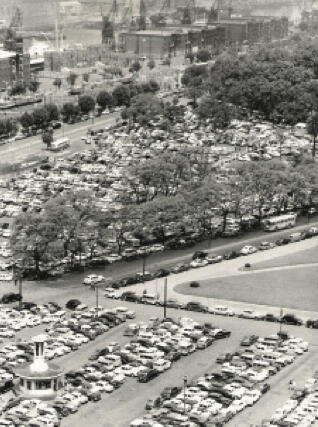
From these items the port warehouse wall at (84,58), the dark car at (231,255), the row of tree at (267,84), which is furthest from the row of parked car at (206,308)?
the port warehouse wall at (84,58)

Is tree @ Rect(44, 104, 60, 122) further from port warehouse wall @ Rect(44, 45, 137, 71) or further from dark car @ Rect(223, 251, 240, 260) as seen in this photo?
dark car @ Rect(223, 251, 240, 260)

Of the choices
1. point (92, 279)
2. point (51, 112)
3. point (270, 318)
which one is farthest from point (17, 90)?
point (270, 318)

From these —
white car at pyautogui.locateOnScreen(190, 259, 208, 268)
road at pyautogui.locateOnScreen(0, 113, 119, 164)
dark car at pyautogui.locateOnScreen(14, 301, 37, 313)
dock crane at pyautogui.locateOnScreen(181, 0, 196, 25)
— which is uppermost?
dock crane at pyautogui.locateOnScreen(181, 0, 196, 25)

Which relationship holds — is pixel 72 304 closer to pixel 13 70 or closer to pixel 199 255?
pixel 199 255

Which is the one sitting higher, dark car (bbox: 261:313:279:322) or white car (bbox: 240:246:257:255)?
white car (bbox: 240:246:257:255)

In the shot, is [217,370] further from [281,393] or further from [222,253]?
[222,253]

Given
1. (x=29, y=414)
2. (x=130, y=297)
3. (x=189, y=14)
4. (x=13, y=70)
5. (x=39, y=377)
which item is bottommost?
(x=130, y=297)

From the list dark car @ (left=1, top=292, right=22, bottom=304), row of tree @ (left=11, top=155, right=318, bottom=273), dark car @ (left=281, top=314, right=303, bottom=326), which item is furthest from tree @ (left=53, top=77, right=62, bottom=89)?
dark car @ (left=281, top=314, right=303, bottom=326)
